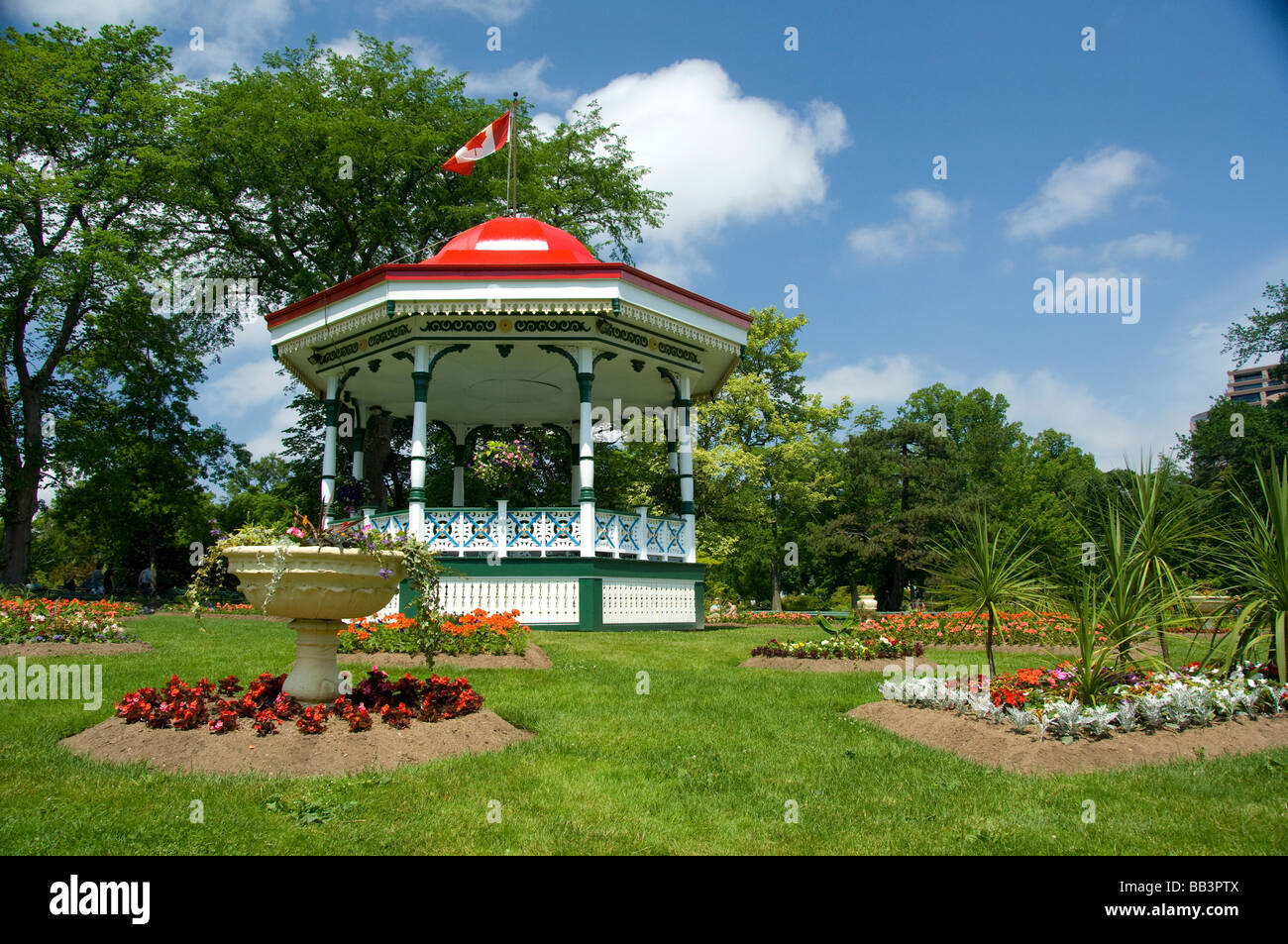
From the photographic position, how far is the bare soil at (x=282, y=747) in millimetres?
5547

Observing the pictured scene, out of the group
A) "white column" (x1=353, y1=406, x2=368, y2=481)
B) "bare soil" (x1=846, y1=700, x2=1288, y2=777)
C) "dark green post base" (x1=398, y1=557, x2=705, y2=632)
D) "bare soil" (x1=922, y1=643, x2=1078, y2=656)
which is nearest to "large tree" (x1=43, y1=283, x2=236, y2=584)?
"white column" (x1=353, y1=406, x2=368, y2=481)

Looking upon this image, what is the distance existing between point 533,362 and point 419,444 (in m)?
3.39

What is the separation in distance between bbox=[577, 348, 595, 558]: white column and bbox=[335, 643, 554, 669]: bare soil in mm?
4760

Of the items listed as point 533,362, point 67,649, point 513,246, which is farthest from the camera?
point 533,362

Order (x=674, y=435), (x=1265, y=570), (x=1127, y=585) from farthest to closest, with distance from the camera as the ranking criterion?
(x=674, y=435), (x=1127, y=585), (x=1265, y=570)

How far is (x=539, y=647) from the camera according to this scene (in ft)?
39.0

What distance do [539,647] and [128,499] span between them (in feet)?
67.4

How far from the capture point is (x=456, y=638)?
420 inches

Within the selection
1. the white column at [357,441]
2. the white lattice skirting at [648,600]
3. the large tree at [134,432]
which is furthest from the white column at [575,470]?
the large tree at [134,432]

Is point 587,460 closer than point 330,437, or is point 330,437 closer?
point 587,460

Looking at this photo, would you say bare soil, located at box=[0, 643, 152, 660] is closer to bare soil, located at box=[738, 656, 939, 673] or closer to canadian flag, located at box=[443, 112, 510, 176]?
bare soil, located at box=[738, 656, 939, 673]

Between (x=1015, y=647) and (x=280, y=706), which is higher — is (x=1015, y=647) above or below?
below

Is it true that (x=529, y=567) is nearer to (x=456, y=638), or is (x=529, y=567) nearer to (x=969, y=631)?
(x=456, y=638)

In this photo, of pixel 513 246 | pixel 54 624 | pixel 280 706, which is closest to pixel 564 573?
pixel 513 246
